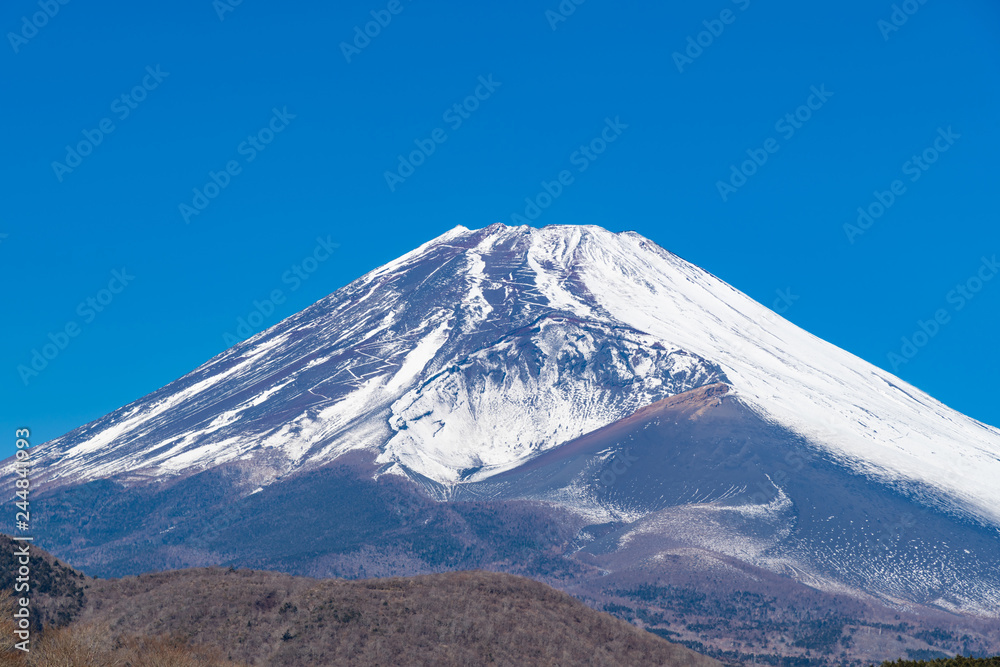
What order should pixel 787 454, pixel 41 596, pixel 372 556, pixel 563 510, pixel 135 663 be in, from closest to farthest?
pixel 135 663 < pixel 41 596 < pixel 372 556 < pixel 563 510 < pixel 787 454

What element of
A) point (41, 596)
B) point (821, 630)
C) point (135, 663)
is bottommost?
point (821, 630)

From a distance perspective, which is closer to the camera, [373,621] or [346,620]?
[346,620]

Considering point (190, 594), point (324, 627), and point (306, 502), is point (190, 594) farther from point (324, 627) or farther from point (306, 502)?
point (306, 502)

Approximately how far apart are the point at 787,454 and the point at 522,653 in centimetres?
14899

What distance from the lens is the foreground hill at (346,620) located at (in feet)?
174

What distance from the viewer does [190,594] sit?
5738cm

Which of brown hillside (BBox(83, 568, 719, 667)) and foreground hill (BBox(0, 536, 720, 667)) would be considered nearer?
Answer: foreground hill (BBox(0, 536, 720, 667))

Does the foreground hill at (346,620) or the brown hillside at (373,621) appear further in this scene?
the brown hillside at (373,621)

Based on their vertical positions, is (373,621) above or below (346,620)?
below

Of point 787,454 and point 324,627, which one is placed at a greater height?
point 787,454

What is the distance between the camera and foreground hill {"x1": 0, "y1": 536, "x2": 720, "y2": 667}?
53031 millimetres

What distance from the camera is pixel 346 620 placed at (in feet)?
182

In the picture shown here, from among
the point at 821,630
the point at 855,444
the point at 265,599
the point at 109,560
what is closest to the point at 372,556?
the point at 109,560

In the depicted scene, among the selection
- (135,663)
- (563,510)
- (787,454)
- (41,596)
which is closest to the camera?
(135,663)
